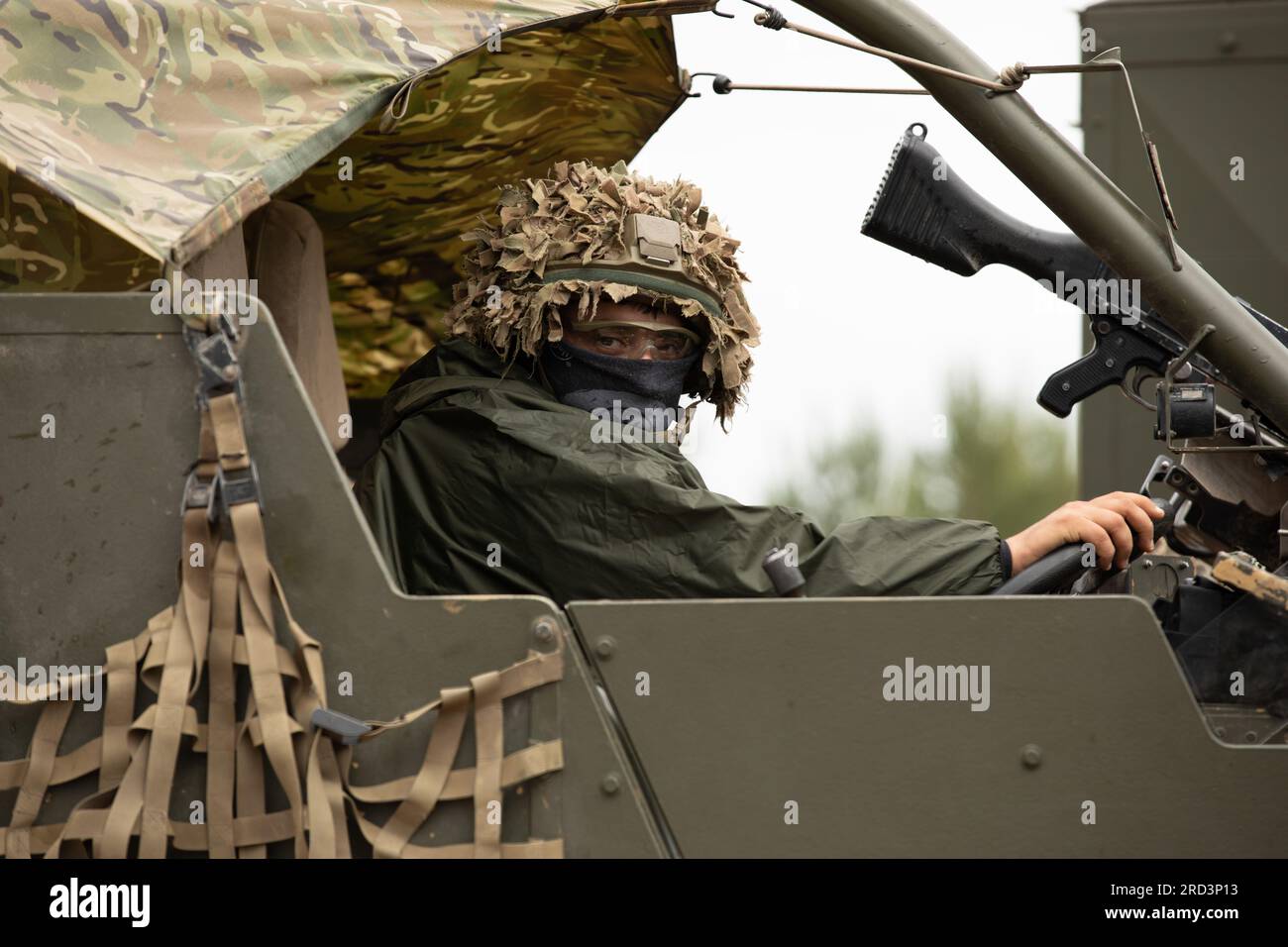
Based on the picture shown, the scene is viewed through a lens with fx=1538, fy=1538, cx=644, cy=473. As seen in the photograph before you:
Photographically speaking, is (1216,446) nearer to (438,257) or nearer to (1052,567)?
(1052,567)

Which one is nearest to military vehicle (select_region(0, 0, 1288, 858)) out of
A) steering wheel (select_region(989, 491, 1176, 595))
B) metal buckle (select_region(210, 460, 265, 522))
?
metal buckle (select_region(210, 460, 265, 522))

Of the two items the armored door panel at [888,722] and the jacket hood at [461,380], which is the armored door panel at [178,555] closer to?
the armored door panel at [888,722]

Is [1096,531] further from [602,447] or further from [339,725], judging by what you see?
[339,725]

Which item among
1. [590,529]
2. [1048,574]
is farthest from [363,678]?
[1048,574]

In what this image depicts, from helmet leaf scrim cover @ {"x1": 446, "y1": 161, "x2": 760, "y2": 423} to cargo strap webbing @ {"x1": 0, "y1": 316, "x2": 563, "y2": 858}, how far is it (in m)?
0.90

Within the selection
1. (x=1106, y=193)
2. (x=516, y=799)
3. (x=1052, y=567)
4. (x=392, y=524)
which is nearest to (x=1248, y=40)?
(x=1106, y=193)

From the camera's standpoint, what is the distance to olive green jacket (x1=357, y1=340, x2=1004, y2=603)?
243 centimetres

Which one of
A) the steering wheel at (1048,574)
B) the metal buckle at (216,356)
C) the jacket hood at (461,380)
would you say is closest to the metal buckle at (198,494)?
the metal buckle at (216,356)

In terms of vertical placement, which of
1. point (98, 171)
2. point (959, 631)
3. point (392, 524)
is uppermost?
point (98, 171)

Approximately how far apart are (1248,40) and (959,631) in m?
4.22

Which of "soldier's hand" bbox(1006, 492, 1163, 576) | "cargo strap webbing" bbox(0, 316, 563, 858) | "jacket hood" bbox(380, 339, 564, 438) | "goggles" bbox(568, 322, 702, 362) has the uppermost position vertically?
"goggles" bbox(568, 322, 702, 362)

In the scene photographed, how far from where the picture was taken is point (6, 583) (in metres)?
2.20

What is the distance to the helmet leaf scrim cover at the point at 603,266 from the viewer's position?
2891 millimetres

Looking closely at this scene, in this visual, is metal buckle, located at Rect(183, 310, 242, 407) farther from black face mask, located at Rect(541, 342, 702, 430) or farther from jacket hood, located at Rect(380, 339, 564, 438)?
black face mask, located at Rect(541, 342, 702, 430)
